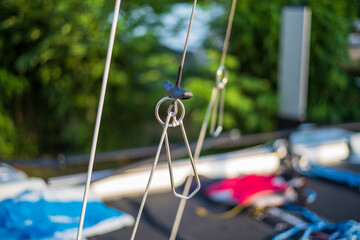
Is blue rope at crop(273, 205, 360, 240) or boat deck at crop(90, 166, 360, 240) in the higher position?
boat deck at crop(90, 166, 360, 240)

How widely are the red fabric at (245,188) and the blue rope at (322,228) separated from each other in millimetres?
186

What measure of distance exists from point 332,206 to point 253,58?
3.17 metres

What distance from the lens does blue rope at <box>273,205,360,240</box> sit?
4.86 feet

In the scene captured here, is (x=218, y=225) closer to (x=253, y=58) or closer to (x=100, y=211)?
(x=100, y=211)

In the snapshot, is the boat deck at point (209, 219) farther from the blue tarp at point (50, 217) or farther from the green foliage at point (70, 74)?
the green foliage at point (70, 74)

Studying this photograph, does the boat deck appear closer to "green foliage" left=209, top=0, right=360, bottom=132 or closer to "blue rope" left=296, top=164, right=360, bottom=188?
"blue rope" left=296, top=164, right=360, bottom=188

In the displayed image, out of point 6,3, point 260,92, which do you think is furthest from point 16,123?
point 260,92

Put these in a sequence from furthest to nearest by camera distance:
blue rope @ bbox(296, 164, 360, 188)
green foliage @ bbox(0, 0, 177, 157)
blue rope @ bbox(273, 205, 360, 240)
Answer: green foliage @ bbox(0, 0, 177, 157) < blue rope @ bbox(296, 164, 360, 188) < blue rope @ bbox(273, 205, 360, 240)

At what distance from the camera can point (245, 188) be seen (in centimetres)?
193

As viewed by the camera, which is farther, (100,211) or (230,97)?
(230,97)

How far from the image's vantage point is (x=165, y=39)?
4.73 meters

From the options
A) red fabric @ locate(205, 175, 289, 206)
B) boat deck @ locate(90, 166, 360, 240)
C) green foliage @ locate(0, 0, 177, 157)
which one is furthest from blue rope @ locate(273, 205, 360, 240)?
green foliage @ locate(0, 0, 177, 157)

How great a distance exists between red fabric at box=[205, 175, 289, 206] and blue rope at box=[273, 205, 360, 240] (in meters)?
0.19

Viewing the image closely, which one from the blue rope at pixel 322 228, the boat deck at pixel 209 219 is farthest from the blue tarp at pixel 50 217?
the blue rope at pixel 322 228
